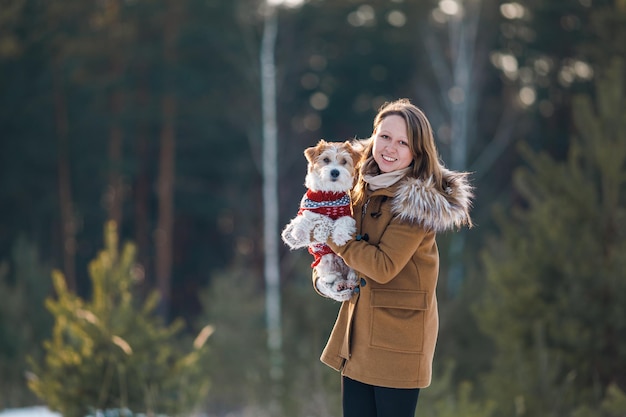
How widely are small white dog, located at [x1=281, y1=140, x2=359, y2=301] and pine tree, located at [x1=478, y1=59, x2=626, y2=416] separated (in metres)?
3.24

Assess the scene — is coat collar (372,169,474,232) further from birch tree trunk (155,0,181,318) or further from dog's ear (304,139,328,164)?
birch tree trunk (155,0,181,318)

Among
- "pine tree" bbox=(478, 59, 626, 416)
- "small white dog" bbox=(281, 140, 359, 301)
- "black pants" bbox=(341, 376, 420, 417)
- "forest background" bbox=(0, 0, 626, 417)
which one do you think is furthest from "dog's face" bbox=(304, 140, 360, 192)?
"forest background" bbox=(0, 0, 626, 417)

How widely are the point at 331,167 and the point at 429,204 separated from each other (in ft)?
1.18

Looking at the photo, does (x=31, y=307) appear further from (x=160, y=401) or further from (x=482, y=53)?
(x=482, y=53)

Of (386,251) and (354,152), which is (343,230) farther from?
(354,152)

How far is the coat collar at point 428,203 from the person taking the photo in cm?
305

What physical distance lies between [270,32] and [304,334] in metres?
9.29

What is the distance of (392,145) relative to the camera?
10.4 ft

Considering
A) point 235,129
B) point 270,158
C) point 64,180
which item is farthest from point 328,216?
point 235,129

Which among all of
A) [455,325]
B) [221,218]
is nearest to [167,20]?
[221,218]

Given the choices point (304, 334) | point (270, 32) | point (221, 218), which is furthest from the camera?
point (221, 218)

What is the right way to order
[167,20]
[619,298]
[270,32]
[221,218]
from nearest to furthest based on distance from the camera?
[619,298] → [270,32] → [167,20] → [221,218]

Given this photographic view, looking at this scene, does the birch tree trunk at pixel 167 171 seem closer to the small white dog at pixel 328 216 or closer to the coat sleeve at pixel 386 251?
the small white dog at pixel 328 216

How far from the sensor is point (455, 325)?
415 inches
